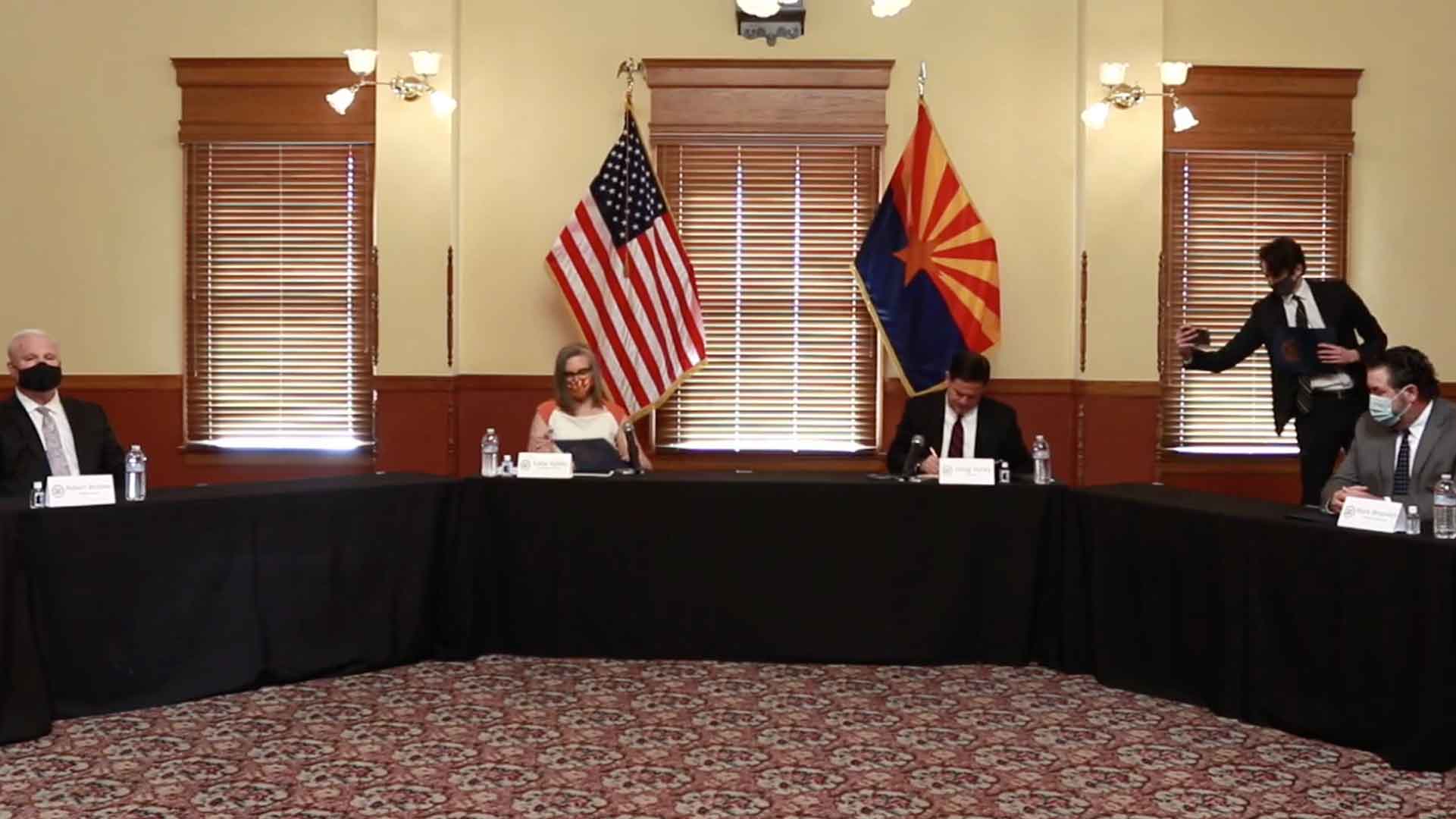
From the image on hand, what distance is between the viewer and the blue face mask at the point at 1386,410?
446 centimetres

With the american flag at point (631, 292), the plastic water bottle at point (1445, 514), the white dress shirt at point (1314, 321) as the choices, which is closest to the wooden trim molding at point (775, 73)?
the american flag at point (631, 292)

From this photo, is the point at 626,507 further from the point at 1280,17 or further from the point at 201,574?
the point at 1280,17

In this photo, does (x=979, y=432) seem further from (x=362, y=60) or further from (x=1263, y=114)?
(x=362, y=60)

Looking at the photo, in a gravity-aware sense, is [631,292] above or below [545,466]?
above

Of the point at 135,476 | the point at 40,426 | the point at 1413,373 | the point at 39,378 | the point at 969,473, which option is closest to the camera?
the point at 1413,373

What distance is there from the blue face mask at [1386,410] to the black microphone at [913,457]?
64.4 inches

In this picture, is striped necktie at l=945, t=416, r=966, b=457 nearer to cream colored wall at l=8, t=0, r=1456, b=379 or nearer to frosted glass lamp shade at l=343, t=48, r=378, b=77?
cream colored wall at l=8, t=0, r=1456, b=379

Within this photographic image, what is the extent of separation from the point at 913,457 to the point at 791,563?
25.7 inches

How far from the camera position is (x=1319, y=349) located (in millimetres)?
5652

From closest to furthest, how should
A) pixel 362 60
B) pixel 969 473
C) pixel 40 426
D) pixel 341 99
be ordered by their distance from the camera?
pixel 40 426, pixel 969 473, pixel 341 99, pixel 362 60

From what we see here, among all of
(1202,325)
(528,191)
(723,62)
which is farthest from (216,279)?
(1202,325)

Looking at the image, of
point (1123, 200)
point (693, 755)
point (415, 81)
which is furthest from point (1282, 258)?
point (415, 81)

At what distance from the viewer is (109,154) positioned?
7.48 meters

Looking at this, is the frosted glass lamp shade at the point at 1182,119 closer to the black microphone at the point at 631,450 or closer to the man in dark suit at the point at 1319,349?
the man in dark suit at the point at 1319,349
